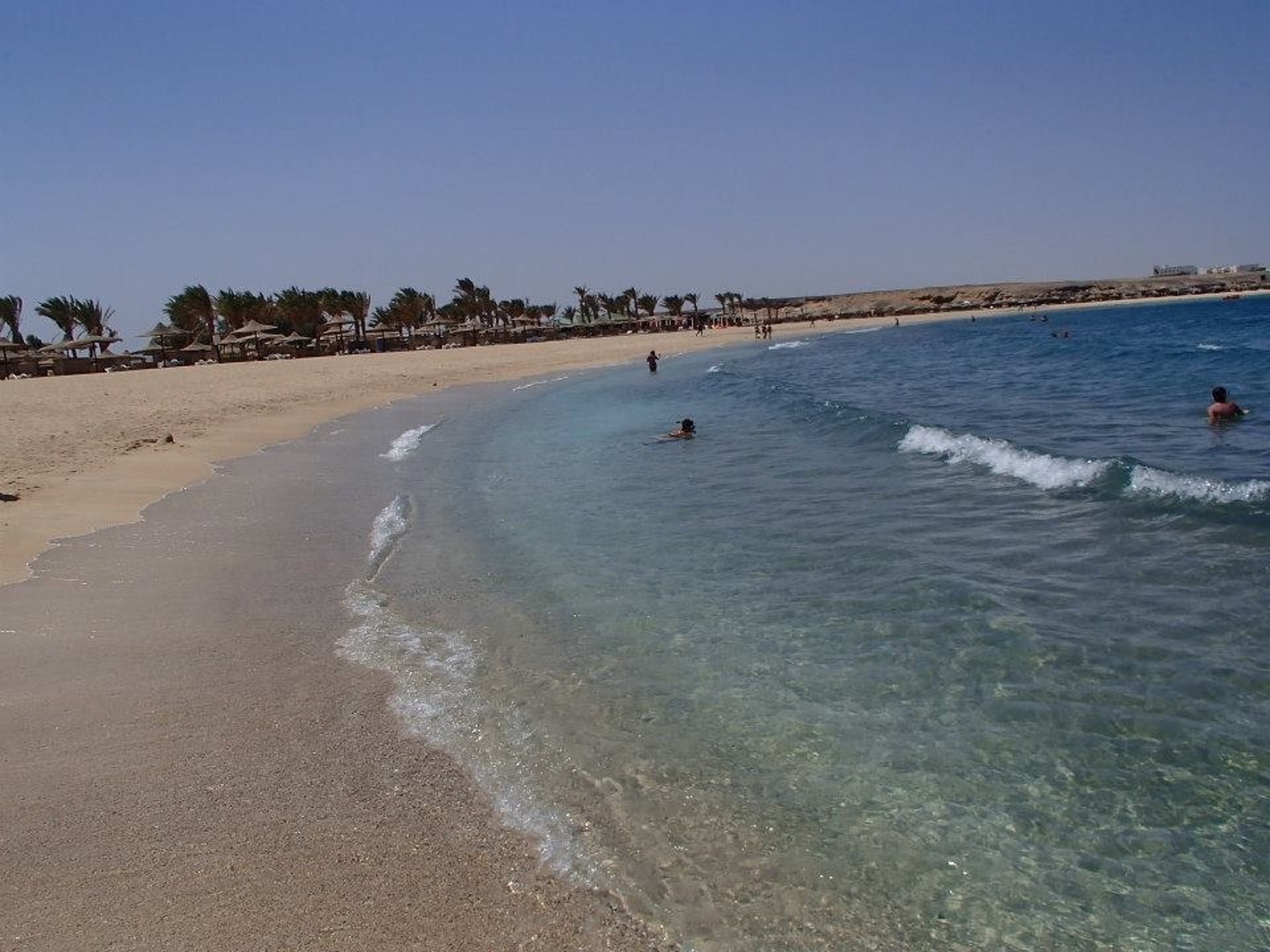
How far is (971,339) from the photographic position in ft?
195

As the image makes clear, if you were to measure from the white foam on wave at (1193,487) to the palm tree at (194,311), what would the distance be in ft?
232

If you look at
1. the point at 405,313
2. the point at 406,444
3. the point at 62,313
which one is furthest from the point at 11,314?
the point at 406,444

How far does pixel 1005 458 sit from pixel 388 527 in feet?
29.0

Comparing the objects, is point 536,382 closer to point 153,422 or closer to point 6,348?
point 153,422

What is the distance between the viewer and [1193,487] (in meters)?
9.66

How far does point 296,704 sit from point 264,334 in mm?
64851

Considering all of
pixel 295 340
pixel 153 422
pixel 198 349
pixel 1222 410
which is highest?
pixel 295 340

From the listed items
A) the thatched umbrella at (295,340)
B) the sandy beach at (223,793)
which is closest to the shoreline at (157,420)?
the sandy beach at (223,793)

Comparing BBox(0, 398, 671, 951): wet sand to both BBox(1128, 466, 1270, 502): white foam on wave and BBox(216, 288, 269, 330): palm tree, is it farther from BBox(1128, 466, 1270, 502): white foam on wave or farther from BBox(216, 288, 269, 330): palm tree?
BBox(216, 288, 269, 330): palm tree

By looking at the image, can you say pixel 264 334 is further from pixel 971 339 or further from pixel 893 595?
pixel 893 595

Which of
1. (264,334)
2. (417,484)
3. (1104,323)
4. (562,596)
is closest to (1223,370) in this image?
(417,484)

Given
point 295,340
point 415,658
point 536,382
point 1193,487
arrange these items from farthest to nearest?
point 295,340
point 536,382
point 1193,487
point 415,658

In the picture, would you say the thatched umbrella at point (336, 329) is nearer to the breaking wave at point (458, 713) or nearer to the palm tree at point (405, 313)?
the palm tree at point (405, 313)

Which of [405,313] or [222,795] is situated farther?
[405,313]
